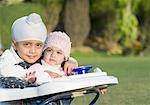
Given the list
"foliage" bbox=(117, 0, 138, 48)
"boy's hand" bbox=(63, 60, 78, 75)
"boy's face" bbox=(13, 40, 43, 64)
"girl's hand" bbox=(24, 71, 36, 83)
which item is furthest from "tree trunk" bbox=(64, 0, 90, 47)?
"girl's hand" bbox=(24, 71, 36, 83)

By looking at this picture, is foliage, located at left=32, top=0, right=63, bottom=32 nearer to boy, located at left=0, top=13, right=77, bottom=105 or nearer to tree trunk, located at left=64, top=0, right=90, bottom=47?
tree trunk, located at left=64, top=0, right=90, bottom=47

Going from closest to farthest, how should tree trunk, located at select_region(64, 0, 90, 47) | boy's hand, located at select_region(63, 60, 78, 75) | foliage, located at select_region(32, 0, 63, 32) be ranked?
boy's hand, located at select_region(63, 60, 78, 75), tree trunk, located at select_region(64, 0, 90, 47), foliage, located at select_region(32, 0, 63, 32)

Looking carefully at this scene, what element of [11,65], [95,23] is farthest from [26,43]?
[95,23]

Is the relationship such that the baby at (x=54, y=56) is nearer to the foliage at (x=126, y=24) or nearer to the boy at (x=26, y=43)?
the boy at (x=26, y=43)

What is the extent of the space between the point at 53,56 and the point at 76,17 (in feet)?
75.7

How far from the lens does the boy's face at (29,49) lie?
4.42 meters

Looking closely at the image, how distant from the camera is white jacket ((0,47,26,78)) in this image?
4210 mm

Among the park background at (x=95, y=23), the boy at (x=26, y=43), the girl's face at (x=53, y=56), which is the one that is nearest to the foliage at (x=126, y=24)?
the park background at (x=95, y=23)

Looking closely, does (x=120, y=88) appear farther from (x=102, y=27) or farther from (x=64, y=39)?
(x=102, y=27)

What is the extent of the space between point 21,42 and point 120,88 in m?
5.03

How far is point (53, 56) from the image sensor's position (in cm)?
452

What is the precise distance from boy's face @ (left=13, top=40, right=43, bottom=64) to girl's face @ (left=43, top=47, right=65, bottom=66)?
0.08m

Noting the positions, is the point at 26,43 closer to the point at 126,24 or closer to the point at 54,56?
the point at 54,56

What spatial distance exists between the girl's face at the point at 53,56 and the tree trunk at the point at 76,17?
22.7 metres
